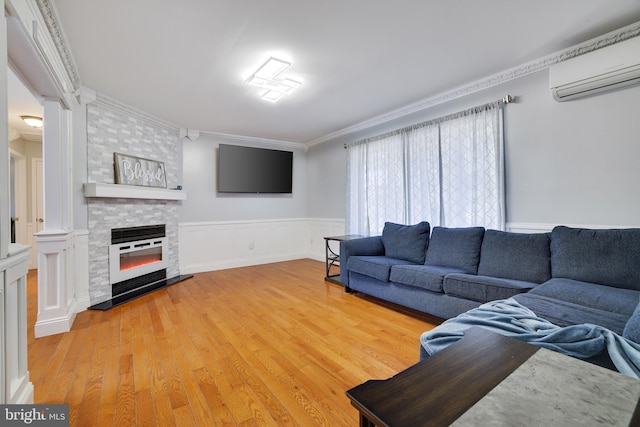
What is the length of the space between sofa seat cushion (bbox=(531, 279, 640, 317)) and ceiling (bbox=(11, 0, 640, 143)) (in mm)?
1953

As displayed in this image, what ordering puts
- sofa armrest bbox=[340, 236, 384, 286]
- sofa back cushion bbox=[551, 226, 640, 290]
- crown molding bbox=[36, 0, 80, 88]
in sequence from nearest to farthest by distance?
crown molding bbox=[36, 0, 80, 88] < sofa back cushion bbox=[551, 226, 640, 290] < sofa armrest bbox=[340, 236, 384, 286]

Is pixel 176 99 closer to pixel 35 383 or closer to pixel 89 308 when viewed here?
pixel 89 308

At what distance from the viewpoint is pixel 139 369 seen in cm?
196

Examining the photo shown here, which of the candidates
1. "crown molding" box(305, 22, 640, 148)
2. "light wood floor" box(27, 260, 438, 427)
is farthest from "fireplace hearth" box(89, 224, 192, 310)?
"crown molding" box(305, 22, 640, 148)

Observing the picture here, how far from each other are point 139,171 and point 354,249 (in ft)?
10.2

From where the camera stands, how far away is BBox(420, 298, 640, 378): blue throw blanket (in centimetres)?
104

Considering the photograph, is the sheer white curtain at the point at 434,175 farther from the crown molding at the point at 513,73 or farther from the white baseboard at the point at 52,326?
the white baseboard at the point at 52,326

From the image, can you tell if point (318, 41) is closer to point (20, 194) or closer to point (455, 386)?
point (455, 386)

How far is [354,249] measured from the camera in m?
3.65

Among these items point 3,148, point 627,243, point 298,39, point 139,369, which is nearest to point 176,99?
point 298,39

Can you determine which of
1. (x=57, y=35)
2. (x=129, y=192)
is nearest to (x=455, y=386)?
(x=57, y=35)

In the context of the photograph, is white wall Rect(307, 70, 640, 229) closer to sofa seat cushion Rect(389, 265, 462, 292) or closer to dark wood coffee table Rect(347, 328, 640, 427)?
sofa seat cushion Rect(389, 265, 462, 292)

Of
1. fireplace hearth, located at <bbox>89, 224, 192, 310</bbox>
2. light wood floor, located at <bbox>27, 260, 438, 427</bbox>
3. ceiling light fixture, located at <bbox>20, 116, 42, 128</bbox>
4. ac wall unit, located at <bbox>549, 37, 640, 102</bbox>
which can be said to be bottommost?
light wood floor, located at <bbox>27, 260, 438, 427</bbox>

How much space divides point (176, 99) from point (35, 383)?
299 centimetres
